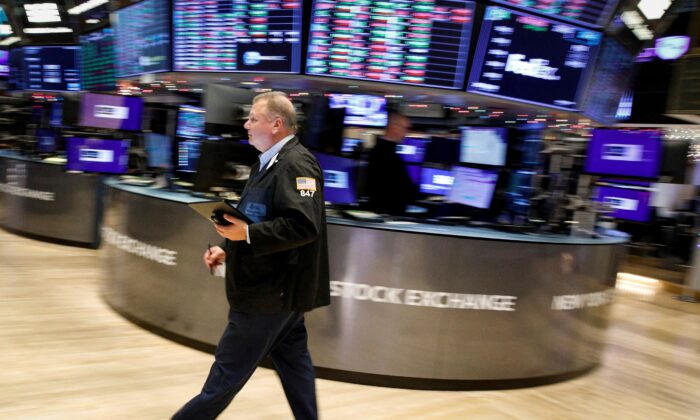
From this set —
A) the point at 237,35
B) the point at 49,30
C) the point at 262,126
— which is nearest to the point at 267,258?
the point at 262,126

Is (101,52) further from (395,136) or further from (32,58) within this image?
(395,136)

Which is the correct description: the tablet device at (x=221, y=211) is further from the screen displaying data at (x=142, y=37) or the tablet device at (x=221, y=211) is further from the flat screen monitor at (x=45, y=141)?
the flat screen monitor at (x=45, y=141)

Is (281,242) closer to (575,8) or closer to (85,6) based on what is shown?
(575,8)

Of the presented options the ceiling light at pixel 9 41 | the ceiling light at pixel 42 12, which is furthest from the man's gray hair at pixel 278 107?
the ceiling light at pixel 9 41

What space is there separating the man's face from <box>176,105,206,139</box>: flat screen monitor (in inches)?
132

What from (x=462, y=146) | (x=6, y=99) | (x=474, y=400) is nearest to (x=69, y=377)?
(x=474, y=400)

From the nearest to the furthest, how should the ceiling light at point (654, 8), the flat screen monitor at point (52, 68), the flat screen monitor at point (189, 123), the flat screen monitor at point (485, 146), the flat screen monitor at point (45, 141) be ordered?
the flat screen monitor at point (485, 146)
the ceiling light at point (654, 8)
the flat screen monitor at point (189, 123)
the flat screen monitor at point (52, 68)
the flat screen monitor at point (45, 141)

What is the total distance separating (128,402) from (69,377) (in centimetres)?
50

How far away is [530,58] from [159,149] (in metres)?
3.28

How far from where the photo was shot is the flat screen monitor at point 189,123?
5.72 metres

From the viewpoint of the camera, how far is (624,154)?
189 inches

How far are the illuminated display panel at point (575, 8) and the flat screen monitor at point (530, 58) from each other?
6cm

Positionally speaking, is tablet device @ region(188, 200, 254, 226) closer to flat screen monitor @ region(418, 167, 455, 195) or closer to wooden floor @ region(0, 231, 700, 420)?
wooden floor @ region(0, 231, 700, 420)

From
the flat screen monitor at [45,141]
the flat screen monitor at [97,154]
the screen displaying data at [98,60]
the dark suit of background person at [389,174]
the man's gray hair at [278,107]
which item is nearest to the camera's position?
the man's gray hair at [278,107]
